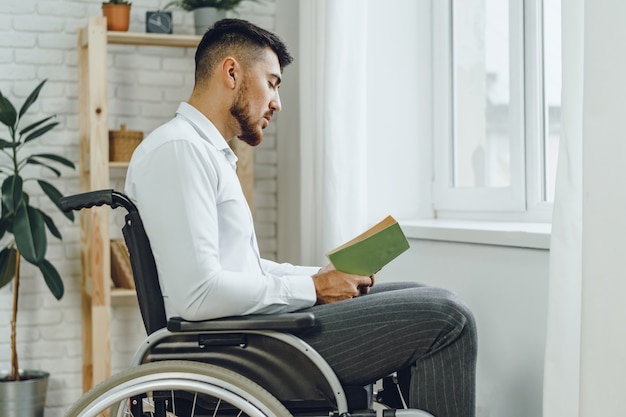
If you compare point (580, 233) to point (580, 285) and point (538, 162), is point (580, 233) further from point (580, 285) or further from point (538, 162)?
point (538, 162)

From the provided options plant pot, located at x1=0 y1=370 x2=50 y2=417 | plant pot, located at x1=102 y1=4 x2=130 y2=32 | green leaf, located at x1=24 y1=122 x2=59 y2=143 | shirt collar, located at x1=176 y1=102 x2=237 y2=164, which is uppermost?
plant pot, located at x1=102 y1=4 x2=130 y2=32

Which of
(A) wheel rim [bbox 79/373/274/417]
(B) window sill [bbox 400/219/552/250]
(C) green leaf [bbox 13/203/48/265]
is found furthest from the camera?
(C) green leaf [bbox 13/203/48/265]

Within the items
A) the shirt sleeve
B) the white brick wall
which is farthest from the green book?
the white brick wall

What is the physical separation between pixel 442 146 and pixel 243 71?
1.30 metres

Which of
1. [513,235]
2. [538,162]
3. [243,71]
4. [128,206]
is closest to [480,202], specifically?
[538,162]

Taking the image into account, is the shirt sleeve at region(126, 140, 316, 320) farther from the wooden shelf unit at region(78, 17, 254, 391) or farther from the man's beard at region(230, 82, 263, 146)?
the wooden shelf unit at region(78, 17, 254, 391)

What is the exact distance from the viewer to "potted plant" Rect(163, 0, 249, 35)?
11.3ft

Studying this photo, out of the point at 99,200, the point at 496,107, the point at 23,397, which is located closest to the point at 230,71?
the point at 99,200

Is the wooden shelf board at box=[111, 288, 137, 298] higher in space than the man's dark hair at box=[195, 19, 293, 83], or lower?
lower

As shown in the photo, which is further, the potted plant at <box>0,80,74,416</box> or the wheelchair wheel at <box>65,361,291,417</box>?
the potted plant at <box>0,80,74,416</box>

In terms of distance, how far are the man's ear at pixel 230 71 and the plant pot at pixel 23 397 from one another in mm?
1825

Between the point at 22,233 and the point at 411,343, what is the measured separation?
6.58 ft

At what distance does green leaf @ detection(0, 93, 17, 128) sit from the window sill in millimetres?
1499

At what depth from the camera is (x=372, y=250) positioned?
166 centimetres
